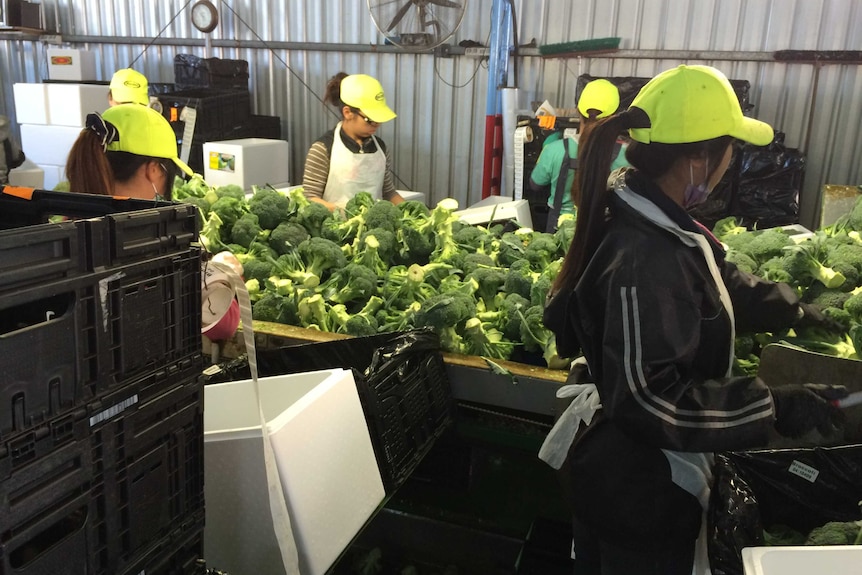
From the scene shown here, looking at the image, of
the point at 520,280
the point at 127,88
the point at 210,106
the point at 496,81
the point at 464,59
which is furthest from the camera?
the point at 464,59

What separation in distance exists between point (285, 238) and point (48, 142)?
4.31 m

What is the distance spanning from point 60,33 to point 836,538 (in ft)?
27.0

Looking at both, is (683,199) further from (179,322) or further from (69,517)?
(69,517)

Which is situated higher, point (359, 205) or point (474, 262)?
point (359, 205)

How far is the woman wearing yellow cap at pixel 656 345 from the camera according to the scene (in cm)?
122

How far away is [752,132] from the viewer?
144 cm

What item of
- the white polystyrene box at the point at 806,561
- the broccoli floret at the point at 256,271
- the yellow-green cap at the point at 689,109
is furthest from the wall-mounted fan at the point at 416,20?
the white polystyrene box at the point at 806,561

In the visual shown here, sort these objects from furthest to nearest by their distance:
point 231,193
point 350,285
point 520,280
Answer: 1. point 231,193
2. point 350,285
3. point 520,280

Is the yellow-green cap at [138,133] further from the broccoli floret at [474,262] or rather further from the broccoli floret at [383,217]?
the broccoli floret at [474,262]

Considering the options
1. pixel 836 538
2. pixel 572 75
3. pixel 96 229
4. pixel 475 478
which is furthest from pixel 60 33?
pixel 836 538

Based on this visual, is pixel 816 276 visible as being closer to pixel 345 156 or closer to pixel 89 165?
pixel 89 165

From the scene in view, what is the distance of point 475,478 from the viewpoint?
7.48 feet

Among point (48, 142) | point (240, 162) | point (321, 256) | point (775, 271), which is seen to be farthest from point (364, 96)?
point (48, 142)

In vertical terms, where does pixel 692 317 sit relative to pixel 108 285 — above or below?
below
